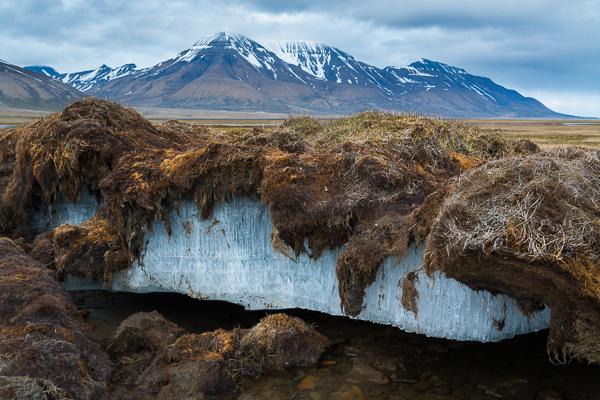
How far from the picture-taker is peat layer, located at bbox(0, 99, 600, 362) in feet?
25.3

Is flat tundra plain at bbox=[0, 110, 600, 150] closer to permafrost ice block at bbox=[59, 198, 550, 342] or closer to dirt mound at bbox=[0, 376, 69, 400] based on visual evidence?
permafrost ice block at bbox=[59, 198, 550, 342]

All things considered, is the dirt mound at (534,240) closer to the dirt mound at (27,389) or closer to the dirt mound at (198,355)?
the dirt mound at (198,355)

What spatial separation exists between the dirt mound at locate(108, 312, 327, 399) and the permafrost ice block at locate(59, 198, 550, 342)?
137 cm

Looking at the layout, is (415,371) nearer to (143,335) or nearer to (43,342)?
(143,335)

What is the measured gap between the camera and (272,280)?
12000mm

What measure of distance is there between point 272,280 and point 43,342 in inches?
198

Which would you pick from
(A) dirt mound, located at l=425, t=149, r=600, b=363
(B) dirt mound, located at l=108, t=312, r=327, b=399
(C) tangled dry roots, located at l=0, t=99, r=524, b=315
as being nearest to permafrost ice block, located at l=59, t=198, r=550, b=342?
(C) tangled dry roots, located at l=0, t=99, r=524, b=315

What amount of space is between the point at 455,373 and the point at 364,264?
2582 mm

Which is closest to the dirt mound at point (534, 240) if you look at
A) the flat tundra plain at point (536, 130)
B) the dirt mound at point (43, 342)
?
the dirt mound at point (43, 342)

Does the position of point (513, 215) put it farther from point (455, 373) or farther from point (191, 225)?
point (191, 225)

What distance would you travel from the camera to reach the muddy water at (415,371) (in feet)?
29.4

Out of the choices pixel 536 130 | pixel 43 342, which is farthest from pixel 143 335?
pixel 536 130

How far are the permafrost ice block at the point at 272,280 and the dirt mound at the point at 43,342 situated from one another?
97.8 inches

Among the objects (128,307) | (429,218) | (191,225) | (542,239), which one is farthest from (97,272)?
(542,239)
